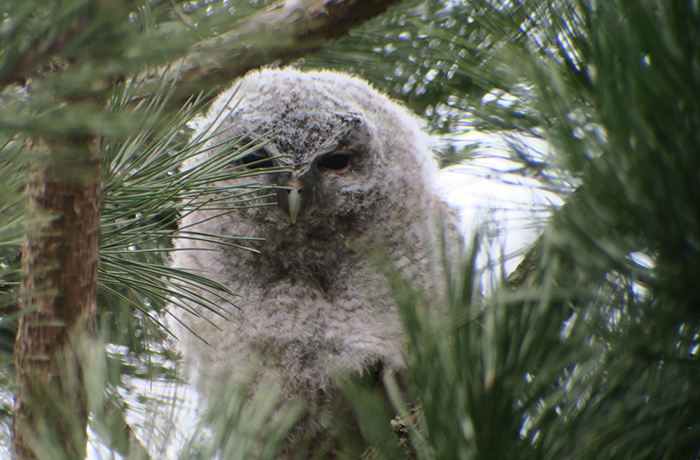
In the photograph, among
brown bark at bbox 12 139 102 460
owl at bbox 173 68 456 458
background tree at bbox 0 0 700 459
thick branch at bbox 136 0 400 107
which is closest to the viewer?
background tree at bbox 0 0 700 459

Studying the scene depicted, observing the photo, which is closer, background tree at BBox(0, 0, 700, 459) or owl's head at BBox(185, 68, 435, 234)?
background tree at BBox(0, 0, 700, 459)

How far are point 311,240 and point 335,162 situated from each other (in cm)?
20

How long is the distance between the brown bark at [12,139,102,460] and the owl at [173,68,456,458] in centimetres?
50

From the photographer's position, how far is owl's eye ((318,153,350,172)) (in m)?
1.38

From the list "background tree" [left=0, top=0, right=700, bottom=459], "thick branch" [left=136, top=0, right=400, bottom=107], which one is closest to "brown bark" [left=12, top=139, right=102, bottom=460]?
"background tree" [left=0, top=0, right=700, bottom=459]

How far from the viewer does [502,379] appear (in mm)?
462

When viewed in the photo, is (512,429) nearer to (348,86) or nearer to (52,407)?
(52,407)

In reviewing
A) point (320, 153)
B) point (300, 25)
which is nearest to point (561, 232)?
point (300, 25)

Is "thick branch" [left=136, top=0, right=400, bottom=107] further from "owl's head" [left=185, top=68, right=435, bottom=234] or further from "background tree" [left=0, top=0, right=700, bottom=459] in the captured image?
"background tree" [left=0, top=0, right=700, bottom=459]

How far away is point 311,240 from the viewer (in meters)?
1.35

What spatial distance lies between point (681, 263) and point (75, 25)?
0.47m

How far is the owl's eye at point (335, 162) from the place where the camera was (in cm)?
138

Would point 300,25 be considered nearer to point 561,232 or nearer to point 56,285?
point 56,285

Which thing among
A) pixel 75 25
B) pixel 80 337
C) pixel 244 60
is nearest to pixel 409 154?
pixel 244 60
